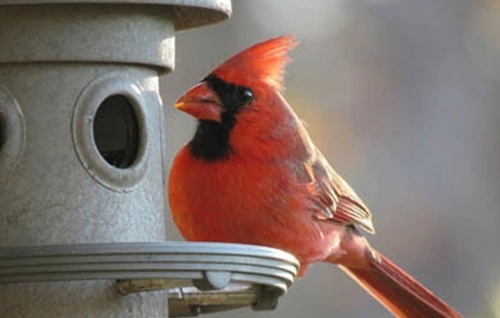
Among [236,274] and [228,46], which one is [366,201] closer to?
[228,46]

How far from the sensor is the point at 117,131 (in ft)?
12.1

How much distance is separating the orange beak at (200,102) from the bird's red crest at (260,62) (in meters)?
0.05

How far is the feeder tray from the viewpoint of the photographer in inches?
127

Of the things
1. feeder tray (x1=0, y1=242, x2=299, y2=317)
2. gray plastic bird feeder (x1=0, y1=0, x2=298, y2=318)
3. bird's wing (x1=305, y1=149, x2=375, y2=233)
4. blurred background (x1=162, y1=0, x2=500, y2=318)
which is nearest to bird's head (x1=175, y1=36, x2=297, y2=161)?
bird's wing (x1=305, y1=149, x2=375, y2=233)

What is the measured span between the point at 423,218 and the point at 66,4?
415 cm

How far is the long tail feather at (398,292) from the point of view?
489 centimetres

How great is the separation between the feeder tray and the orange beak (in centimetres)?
69

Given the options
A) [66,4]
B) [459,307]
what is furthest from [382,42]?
[66,4]

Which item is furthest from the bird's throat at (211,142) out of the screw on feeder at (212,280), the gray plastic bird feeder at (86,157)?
the screw on feeder at (212,280)

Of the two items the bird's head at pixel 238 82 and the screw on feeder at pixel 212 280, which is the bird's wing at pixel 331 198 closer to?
the bird's head at pixel 238 82

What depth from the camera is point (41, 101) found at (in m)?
3.55

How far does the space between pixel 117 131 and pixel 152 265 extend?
0.53 meters

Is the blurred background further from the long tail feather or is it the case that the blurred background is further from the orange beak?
the orange beak

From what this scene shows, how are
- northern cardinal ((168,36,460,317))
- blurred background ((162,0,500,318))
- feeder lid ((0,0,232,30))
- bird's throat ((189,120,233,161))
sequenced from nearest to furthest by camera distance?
feeder lid ((0,0,232,30)) → northern cardinal ((168,36,460,317)) → bird's throat ((189,120,233,161)) → blurred background ((162,0,500,318))
